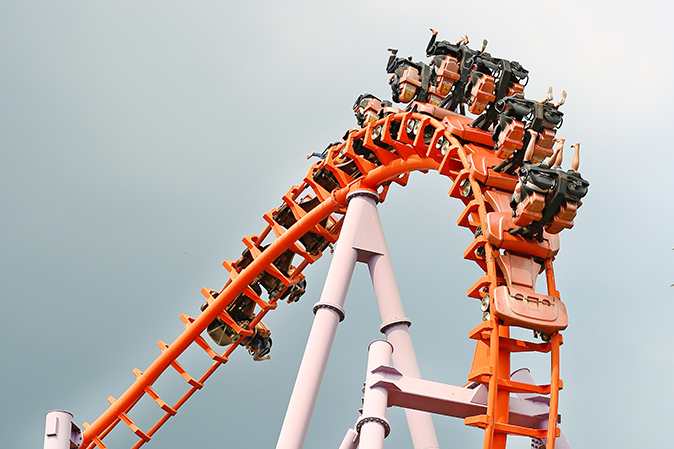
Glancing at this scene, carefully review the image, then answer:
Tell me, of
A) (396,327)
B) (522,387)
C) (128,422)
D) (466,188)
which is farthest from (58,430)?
(128,422)

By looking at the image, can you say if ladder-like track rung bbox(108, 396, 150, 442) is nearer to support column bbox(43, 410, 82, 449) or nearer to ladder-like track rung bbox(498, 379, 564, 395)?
support column bbox(43, 410, 82, 449)

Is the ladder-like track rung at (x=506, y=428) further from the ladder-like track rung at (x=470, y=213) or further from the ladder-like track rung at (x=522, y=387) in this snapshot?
→ the ladder-like track rung at (x=470, y=213)

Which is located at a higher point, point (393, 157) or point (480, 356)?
point (393, 157)

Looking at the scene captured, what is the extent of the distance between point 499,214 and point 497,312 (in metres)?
1.20

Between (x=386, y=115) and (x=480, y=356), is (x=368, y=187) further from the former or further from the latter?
(x=480, y=356)

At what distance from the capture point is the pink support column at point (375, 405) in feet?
21.2

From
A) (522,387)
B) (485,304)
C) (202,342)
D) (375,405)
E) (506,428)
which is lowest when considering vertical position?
(375,405)

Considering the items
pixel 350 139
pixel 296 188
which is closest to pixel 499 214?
pixel 350 139

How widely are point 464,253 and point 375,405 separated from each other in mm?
2441

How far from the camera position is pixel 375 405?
21.9ft

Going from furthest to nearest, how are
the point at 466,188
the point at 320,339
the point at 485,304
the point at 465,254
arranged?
the point at 320,339 < the point at 466,188 < the point at 465,254 < the point at 485,304

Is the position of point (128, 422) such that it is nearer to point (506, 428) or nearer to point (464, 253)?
point (464, 253)

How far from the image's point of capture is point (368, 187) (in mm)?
11242

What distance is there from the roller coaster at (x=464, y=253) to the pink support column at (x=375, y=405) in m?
0.01
